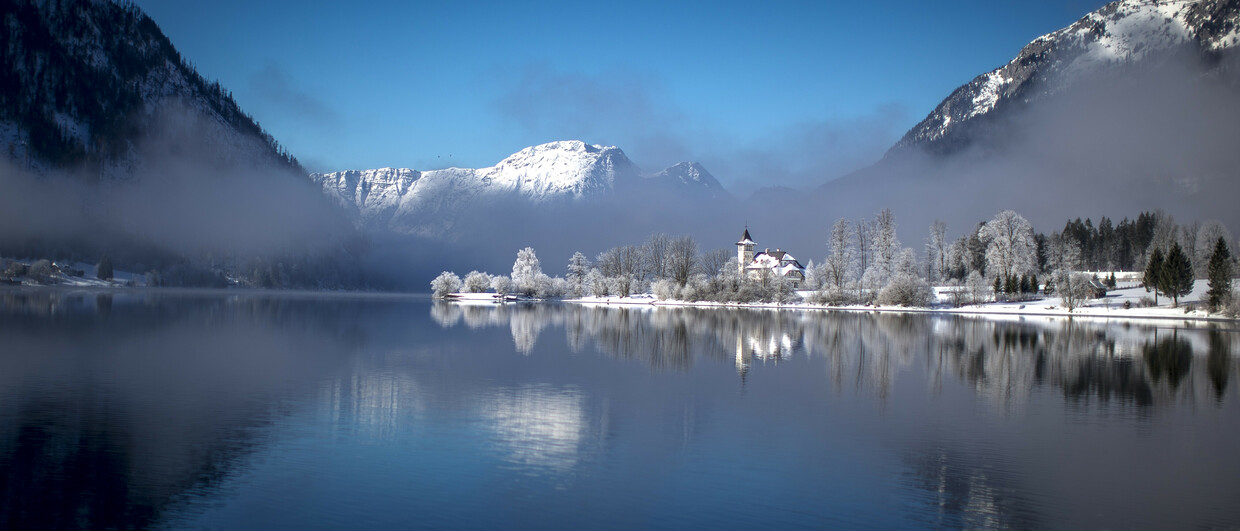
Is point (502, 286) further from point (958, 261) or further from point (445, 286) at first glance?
point (958, 261)

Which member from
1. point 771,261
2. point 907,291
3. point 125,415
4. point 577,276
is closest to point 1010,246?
point 907,291

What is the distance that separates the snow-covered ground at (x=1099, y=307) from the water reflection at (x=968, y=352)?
791 inches

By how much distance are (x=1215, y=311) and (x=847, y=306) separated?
39.5m

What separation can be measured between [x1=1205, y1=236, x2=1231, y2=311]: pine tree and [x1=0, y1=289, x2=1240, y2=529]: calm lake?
51027 mm

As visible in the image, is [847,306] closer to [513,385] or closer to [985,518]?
[513,385]

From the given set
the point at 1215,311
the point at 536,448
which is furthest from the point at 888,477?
the point at 1215,311

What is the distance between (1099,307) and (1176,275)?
396 inches

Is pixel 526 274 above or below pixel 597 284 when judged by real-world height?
above

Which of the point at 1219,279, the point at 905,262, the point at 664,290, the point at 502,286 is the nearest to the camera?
the point at 1219,279

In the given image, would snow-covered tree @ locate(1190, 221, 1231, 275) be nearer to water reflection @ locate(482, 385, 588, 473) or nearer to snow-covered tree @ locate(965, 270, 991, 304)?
snow-covered tree @ locate(965, 270, 991, 304)

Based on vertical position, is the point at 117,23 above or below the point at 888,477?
above

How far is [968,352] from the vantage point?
39344mm

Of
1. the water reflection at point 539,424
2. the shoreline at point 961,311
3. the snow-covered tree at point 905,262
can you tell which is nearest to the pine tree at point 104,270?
the shoreline at point 961,311

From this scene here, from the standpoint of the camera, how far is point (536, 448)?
16188 mm
